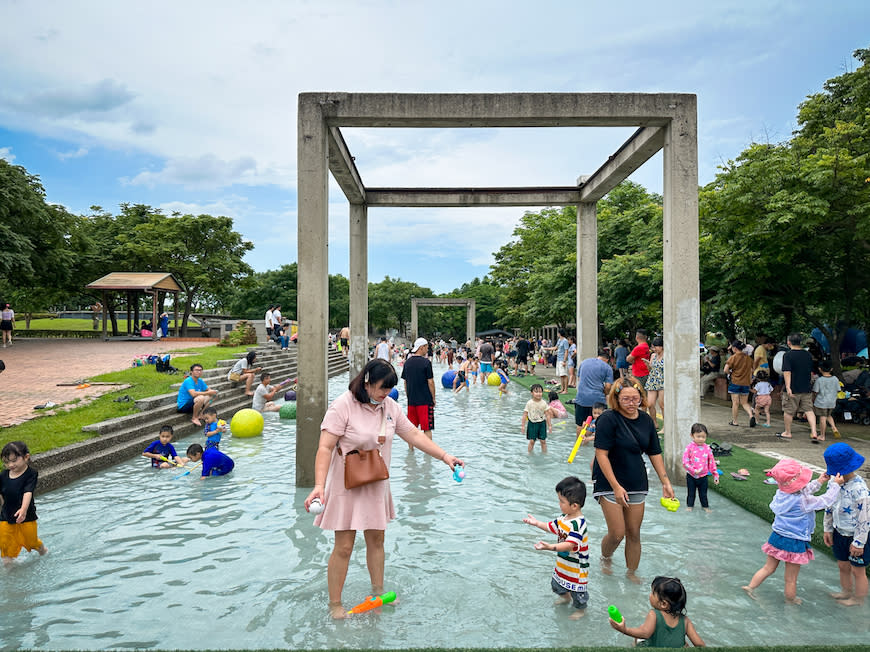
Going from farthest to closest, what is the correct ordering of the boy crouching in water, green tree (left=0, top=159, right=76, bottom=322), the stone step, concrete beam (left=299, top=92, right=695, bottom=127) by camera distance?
green tree (left=0, top=159, right=76, bottom=322) → the boy crouching in water → concrete beam (left=299, top=92, right=695, bottom=127) → the stone step

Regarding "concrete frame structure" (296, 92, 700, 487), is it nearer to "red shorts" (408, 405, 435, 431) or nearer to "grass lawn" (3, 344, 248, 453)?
"red shorts" (408, 405, 435, 431)

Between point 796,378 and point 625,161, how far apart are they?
5.53 metres

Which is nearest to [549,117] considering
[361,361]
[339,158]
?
[339,158]

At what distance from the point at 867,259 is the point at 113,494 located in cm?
1606

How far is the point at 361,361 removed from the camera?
48.5 feet

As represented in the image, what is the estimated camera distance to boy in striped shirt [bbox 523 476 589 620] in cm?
417

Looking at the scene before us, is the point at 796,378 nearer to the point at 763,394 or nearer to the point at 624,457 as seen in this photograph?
the point at 763,394

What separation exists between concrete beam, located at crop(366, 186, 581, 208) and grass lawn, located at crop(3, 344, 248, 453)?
7.28 m

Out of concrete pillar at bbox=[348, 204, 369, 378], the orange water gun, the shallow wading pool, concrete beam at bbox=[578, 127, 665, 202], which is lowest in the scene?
the shallow wading pool

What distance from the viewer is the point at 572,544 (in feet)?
13.6

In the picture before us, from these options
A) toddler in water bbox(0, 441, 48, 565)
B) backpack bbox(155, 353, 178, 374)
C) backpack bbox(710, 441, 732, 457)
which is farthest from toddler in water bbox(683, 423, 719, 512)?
backpack bbox(155, 353, 178, 374)

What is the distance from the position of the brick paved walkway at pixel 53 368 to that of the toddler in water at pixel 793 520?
1151 cm

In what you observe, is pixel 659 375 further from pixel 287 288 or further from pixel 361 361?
pixel 287 288

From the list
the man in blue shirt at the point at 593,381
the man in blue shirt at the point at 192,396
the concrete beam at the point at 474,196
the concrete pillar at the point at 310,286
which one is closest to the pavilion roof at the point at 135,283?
the man in blue shirt at the point at 192,396
